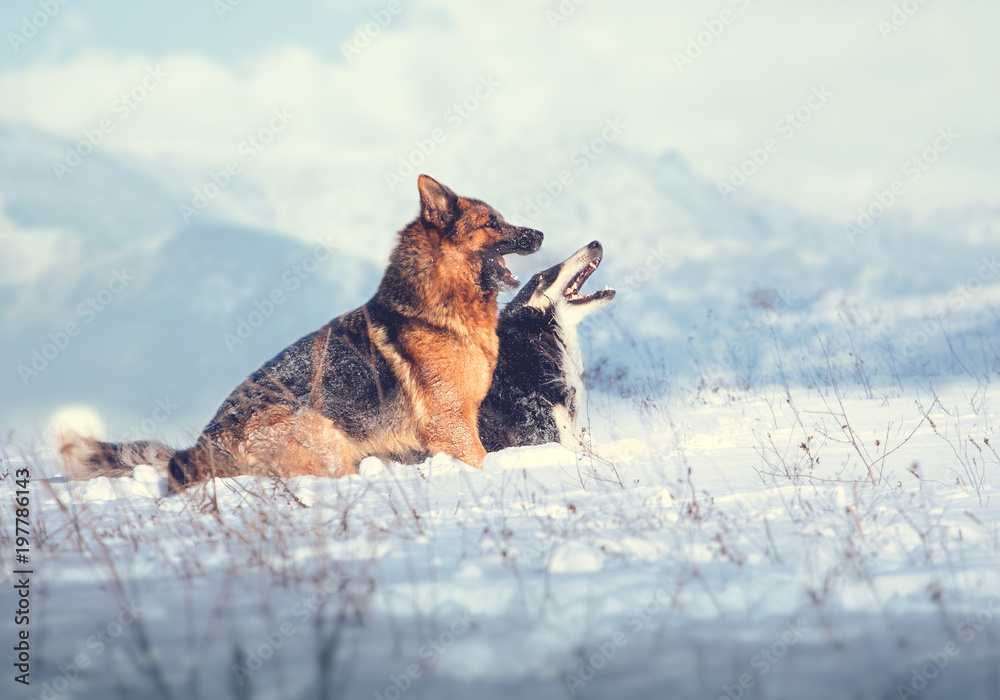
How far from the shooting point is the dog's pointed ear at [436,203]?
557cm

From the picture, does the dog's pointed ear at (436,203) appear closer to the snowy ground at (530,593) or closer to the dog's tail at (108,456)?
the snowy ground at (530,593)

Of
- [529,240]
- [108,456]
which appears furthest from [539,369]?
[108,456]

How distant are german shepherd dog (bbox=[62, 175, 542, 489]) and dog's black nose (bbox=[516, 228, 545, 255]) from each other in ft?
0.10

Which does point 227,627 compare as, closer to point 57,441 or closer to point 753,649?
point 753,649

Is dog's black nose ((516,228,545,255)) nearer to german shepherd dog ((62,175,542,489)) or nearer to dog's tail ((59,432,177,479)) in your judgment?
german shepherd dog ((62,175,542,489))

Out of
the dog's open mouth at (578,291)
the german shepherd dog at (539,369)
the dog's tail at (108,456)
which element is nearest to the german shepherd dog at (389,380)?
the dog's tail at (108,456)

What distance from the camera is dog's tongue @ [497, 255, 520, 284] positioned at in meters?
5.89

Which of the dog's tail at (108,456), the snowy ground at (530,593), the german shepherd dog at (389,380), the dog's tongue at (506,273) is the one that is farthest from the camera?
the dog's tongue at (506,273)

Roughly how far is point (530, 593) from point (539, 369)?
4.27m

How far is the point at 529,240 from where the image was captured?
5957 millimetres

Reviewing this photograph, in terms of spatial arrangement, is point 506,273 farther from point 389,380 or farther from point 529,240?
point 389,380

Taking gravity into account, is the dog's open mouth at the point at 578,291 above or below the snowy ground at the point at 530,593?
above

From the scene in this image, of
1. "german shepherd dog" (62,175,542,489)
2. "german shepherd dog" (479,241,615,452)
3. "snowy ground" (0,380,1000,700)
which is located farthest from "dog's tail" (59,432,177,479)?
"german shepherd dog" (479,241,615,452)

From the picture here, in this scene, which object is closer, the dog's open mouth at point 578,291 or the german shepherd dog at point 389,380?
the german shepherd dog at point 389,380
